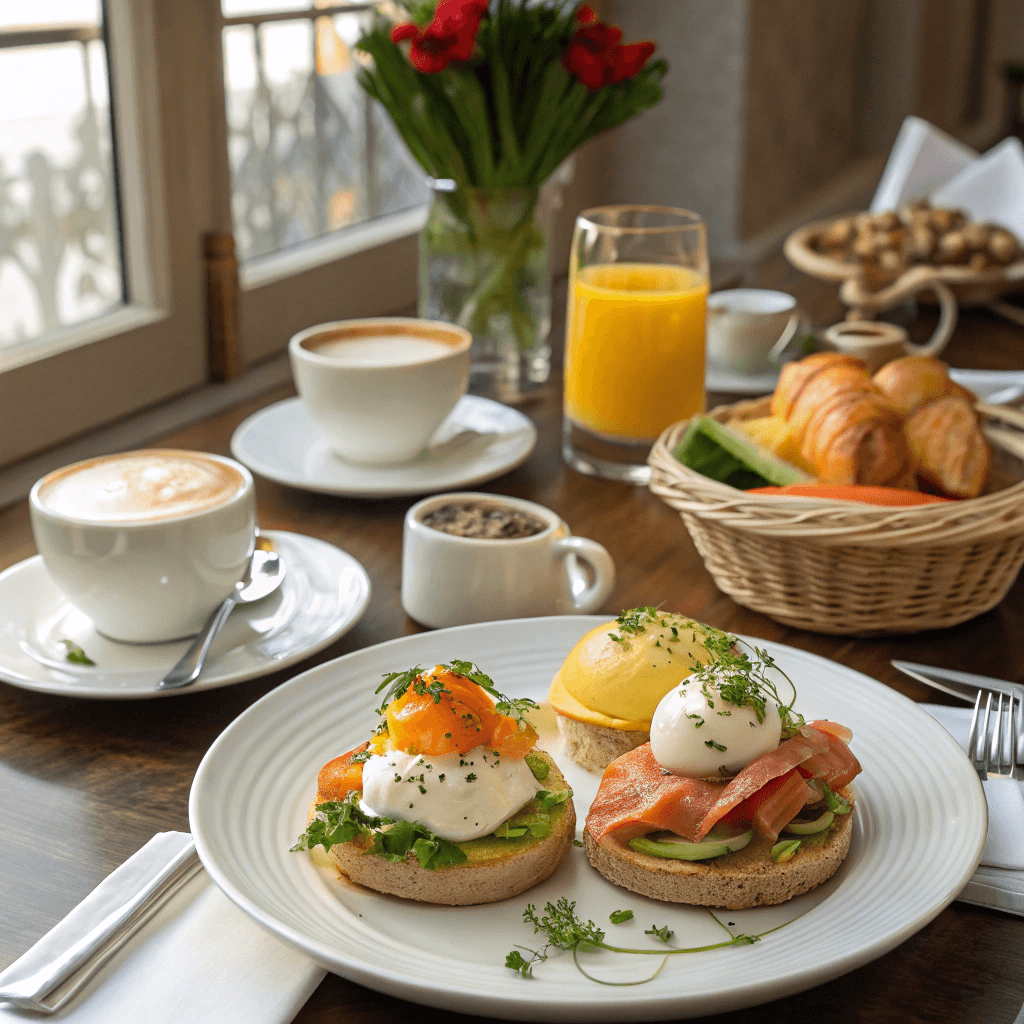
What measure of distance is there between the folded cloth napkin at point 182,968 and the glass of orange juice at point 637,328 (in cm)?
75

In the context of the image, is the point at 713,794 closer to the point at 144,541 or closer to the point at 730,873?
the point at 730,873

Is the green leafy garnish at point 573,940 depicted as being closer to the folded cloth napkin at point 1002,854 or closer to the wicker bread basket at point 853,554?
the folded cloth napkin at point 1002,854

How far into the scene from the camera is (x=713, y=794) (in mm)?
642

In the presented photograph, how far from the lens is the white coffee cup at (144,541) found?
831 mm

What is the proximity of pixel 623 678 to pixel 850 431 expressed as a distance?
1.34 feet

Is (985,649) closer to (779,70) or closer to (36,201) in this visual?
(36,201)

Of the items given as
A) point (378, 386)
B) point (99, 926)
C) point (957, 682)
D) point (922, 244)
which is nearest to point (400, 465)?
point (378, 386)

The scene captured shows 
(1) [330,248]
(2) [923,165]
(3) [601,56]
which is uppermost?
(3) [601,56]

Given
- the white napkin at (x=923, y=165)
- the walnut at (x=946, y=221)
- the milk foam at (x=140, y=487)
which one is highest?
the white napkin at (x=923, y=165)

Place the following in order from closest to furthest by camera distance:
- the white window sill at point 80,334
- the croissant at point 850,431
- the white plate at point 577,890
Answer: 1. the white plate at point 577,890
2. the croissant at point 850,431
3. the white window sill at point 80,334

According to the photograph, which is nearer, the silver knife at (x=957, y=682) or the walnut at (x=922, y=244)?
the silver knife at (x=957, y=682)

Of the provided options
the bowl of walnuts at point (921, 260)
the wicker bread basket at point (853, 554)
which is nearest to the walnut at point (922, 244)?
the bowl of walnuts at point (921, 260)

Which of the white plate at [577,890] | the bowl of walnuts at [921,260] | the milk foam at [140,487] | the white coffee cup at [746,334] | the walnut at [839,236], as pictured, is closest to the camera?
the white plate at [577,890]

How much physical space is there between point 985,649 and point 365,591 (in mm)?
503
